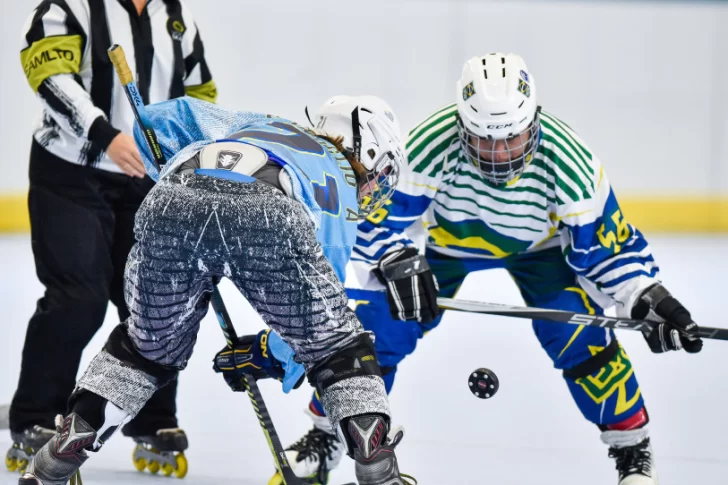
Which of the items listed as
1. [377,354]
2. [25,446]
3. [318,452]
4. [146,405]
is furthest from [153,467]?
[377,354]

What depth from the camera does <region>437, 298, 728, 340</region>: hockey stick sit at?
2.51m

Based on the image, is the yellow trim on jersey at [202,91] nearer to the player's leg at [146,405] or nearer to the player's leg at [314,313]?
the player's leg at [146,405]

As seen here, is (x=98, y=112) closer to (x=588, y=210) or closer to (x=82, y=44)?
(x=82, y=44)

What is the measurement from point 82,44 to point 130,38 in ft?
0.43

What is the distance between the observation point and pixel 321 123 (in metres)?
2.23

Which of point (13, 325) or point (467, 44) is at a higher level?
point (467, 44)

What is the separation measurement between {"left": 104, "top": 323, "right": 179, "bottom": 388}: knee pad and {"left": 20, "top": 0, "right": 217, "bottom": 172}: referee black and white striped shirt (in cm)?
74

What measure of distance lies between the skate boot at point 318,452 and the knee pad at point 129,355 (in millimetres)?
760

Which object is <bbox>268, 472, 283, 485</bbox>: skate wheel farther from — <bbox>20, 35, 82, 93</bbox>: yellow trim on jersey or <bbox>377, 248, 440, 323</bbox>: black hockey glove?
<bbox>20, 35, 82, 93</bbox>: yellow trim on jersey

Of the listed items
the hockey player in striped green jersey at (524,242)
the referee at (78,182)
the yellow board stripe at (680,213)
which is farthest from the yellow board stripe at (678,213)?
the referee at (78,182)

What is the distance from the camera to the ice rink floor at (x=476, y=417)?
276cm

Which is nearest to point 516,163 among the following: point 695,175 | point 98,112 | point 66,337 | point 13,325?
point 98,112

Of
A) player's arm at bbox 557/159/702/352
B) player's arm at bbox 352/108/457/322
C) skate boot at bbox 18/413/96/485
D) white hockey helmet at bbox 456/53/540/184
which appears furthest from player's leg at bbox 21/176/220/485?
player's arm at bbox 557/159/702/352

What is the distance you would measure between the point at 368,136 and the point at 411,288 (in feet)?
1.57
